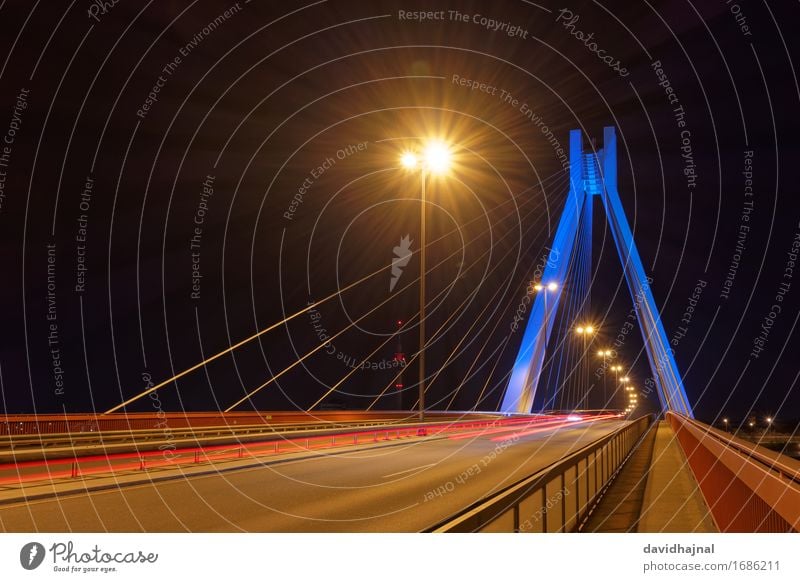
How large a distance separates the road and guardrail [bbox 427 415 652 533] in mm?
1369

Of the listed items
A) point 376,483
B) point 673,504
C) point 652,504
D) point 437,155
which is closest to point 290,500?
point 376,483

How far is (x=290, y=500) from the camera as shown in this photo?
12.8 metres

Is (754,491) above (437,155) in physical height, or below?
below

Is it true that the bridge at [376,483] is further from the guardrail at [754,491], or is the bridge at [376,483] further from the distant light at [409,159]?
the distant light at [409,159]

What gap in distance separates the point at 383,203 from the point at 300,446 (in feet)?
31.7

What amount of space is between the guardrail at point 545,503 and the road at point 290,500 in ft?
4.49

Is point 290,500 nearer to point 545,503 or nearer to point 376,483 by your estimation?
point 376,483

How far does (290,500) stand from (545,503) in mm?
6975

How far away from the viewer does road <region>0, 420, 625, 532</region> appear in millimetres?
9898

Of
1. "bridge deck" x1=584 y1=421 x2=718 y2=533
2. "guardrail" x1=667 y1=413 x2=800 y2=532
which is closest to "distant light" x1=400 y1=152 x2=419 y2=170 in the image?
"bridge deck" x1=584 y1=421 x2=718 y2=533
